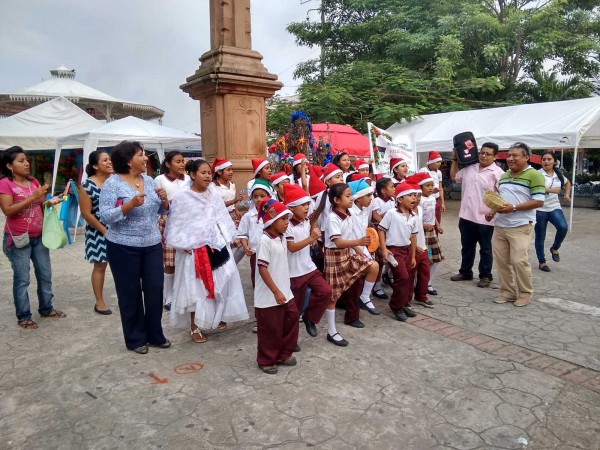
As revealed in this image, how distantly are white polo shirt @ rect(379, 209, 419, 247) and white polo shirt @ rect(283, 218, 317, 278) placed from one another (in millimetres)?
1165

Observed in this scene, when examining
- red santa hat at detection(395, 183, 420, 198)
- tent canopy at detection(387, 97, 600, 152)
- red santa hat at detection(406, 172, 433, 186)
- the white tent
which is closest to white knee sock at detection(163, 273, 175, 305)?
red santa hat at detection(395, 183, 420, 198)

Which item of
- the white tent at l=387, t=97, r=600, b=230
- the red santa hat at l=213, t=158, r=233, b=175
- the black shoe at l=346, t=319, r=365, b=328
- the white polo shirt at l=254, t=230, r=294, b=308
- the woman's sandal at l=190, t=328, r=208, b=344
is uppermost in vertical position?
the white tent at l=387, t=97, r=600, b=230

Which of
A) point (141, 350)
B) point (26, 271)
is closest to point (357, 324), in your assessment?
point (141, 350)

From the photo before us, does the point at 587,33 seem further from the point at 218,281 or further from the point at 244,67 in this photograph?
the point at 218,281

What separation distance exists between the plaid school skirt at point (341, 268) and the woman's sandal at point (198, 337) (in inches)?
49.2

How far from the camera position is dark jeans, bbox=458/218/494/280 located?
5.96 meters

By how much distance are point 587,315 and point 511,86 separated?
51.7ft

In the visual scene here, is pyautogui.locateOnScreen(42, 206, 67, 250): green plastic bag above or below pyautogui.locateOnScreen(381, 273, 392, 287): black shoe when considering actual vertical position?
above

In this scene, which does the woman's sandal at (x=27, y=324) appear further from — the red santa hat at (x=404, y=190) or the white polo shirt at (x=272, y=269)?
the red santa hat at (x=404, y=190)

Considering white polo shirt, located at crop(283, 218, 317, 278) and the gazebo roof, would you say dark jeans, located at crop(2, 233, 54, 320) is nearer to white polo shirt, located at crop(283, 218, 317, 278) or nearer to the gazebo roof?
white polo shirt, located at crop(283, 218, 317, 278)

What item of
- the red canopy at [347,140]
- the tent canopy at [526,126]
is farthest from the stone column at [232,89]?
the red canopy at [347,140]

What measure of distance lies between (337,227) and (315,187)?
0.93 meters

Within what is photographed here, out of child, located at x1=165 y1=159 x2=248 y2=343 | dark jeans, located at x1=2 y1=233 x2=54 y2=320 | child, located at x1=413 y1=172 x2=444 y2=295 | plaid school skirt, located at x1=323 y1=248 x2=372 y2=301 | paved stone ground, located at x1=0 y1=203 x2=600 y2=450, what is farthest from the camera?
child, located at x1=413 y1=172 x2=444 y2=295

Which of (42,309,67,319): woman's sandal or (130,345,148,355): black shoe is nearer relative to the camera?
(130,345,148,355): black shoe
